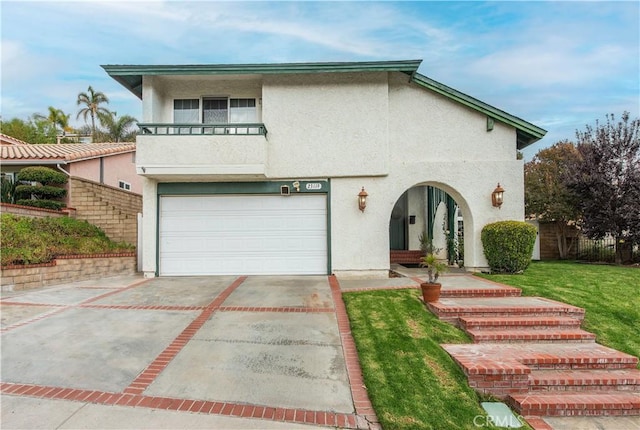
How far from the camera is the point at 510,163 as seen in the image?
35.0ft

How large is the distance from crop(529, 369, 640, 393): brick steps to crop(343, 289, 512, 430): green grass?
1.07 metres

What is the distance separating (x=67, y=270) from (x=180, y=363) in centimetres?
735

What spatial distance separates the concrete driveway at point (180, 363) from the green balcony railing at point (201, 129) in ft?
15.7

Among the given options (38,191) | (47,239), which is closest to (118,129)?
(38,191)

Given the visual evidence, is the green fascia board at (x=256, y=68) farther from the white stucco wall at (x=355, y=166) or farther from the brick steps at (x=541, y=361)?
the brick steps at (x=541, y=361)

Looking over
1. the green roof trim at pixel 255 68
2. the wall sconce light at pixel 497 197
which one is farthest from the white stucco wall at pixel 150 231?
the wall sconce light at pixel 497 197

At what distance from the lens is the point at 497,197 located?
10.4 meters

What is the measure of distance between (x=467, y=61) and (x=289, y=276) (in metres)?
11.3

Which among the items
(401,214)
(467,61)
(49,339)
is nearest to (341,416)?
(49,339)

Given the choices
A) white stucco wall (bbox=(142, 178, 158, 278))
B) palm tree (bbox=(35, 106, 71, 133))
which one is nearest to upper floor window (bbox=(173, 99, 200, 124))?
white stucco wall (bbox=(142, 178, 158, 278))

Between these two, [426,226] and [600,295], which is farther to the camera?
[426,226]

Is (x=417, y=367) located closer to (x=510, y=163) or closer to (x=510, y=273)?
(x=510, y=273)

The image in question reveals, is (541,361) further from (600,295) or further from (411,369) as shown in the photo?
(600,295)

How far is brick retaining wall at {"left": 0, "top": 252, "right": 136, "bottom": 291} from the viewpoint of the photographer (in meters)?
8.47
